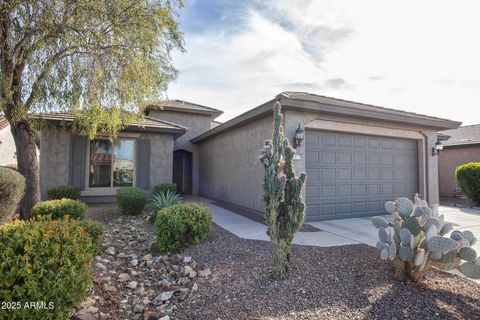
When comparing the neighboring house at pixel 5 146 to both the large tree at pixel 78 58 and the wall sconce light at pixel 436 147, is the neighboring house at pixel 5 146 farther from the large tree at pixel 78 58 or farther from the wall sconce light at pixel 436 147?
the wall sconce light at pixel 436 147

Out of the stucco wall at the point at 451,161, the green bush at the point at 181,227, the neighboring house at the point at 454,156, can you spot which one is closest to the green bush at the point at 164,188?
the green bush at the point at 181,227

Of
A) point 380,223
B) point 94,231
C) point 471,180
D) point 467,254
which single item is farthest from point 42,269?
point 471,180

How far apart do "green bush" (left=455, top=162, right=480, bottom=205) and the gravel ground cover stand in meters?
8.96

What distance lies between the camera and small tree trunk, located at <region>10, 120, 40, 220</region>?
630 cm

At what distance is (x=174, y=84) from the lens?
26.2ft

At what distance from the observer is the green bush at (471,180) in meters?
10.1

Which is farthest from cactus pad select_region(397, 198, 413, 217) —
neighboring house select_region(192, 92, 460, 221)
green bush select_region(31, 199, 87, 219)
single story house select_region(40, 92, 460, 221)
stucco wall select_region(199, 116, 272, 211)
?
green bush select_region(31, 199, 87, 219)

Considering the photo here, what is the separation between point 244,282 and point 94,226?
2.74m

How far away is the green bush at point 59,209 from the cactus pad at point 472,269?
23.1 feet

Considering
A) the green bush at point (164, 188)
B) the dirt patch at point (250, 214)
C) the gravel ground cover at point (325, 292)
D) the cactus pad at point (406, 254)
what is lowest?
the gravel ground cover at point (325, 292)

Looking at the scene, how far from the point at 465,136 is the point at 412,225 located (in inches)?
640

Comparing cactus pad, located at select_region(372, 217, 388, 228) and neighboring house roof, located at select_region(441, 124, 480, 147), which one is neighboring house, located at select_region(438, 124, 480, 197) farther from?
cactus pad, located at select_region(372, 217, 388, 228)

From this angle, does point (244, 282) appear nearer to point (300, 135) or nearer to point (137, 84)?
point (300, 135)

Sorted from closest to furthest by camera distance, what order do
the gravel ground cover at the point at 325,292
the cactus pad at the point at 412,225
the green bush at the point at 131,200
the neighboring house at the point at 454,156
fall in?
the gravel ground cover at the point at 325,292
the cactus pad at the point at 412,225
the green bush at the point at 131,200
the neighboring house at the point at 454,156
